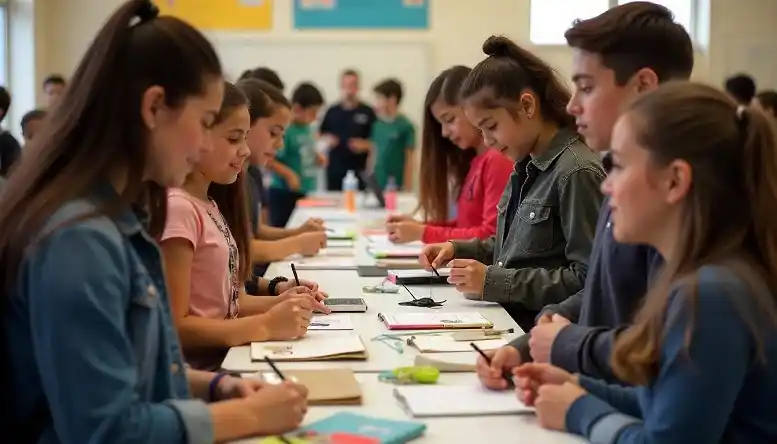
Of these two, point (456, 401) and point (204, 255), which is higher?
point (204, 255)

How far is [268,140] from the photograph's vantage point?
10.1 ft

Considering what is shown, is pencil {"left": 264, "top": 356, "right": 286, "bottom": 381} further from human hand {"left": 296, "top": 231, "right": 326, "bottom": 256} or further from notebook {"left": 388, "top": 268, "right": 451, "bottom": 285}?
human hand {"left": 296, "top": 231, "right": 326, "bottom": 256}

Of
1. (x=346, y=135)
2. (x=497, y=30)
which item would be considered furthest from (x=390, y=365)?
(x=497, y=30)

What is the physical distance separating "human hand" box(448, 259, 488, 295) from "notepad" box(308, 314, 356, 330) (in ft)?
1.05

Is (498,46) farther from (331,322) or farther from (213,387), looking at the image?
(213,387)

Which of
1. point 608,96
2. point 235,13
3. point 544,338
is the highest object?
point 235,13

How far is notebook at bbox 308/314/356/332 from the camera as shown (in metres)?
2.14

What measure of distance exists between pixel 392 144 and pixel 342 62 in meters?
0.93

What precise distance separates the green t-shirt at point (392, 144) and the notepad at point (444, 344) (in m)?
5.67

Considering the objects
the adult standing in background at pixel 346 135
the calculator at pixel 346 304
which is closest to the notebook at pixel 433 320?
the calculator at pixel 346 304

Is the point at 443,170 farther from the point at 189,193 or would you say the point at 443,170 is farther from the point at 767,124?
the point at 767,124

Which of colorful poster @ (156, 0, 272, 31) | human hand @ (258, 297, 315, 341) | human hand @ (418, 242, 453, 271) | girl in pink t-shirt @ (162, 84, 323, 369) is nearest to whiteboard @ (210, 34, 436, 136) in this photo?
colorful poster @ (156, 0, 272, 31)

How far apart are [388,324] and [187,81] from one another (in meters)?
1.00

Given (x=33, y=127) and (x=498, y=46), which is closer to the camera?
(x=33, y=127)
